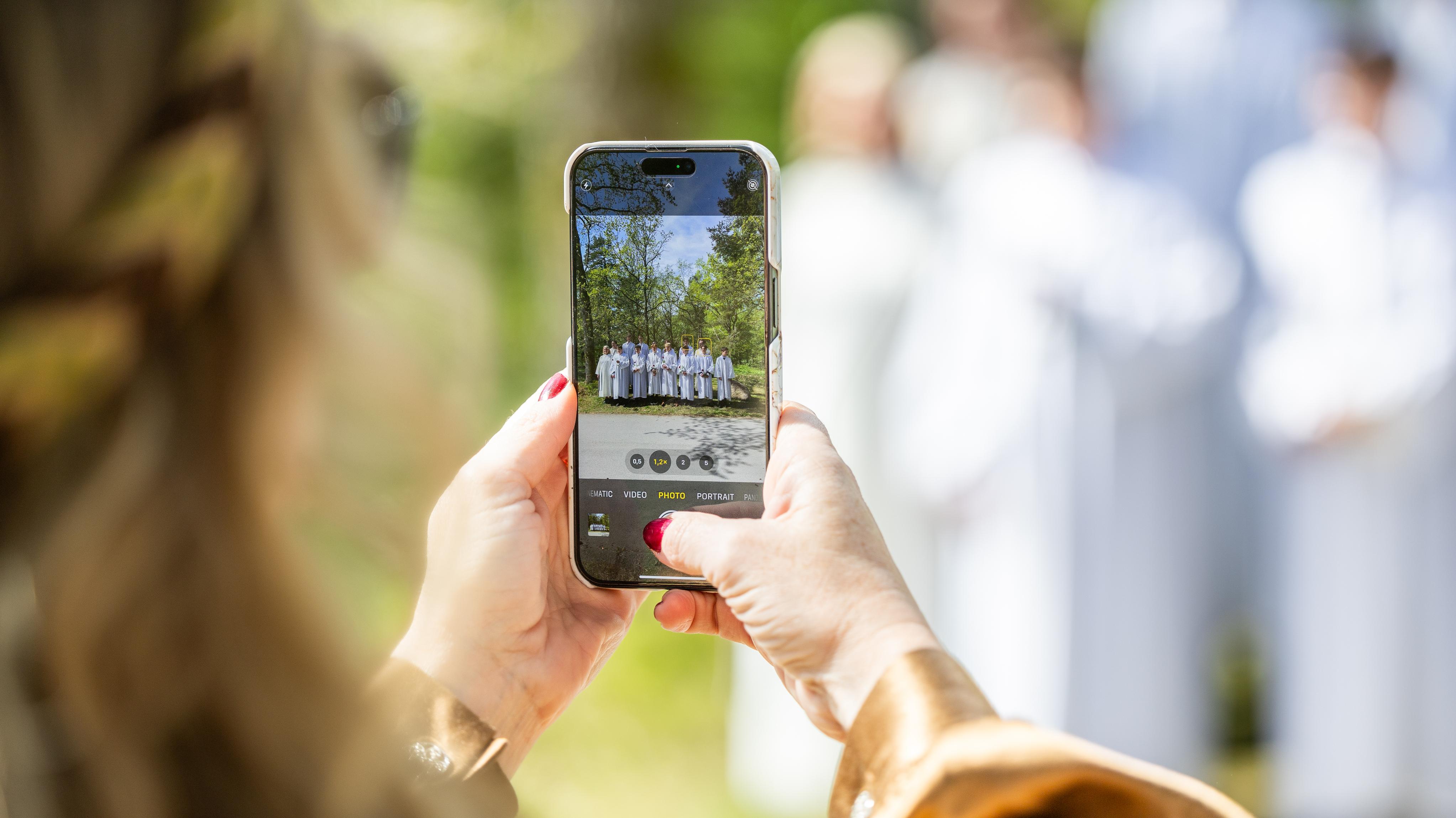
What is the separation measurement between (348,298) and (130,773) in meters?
0.27

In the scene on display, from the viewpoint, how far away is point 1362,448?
2.90 m

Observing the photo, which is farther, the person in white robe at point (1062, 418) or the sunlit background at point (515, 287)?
the person in white robe at point (1062, 418)

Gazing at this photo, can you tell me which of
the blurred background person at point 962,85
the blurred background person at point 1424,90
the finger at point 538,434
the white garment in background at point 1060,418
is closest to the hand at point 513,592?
the finger at point 538,434

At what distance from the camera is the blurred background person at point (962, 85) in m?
3.25

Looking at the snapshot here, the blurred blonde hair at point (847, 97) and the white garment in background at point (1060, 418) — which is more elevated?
the blurred blonde hair at point (847, 97)

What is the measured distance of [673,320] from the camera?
87 centimetres

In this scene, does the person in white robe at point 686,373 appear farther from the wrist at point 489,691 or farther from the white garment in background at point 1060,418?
the white garment in background at point 1060,418

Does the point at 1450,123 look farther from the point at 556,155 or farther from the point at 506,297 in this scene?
the point at 506,297

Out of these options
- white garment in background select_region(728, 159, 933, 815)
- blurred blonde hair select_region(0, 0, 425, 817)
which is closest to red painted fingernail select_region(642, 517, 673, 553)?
blurred blonde hair select_region(0, 0, 425, 817)

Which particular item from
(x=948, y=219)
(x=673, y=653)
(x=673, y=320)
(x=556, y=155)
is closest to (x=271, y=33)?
(x=673, y=320)

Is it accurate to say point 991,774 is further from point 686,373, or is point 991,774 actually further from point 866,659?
point 686,373

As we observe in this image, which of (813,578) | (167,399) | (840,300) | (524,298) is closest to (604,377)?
(813,578)

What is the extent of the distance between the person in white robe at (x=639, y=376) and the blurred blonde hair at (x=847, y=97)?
2.10 metres

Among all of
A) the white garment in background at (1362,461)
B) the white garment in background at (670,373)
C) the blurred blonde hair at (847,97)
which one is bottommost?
the white garment in background at (1362,461)
